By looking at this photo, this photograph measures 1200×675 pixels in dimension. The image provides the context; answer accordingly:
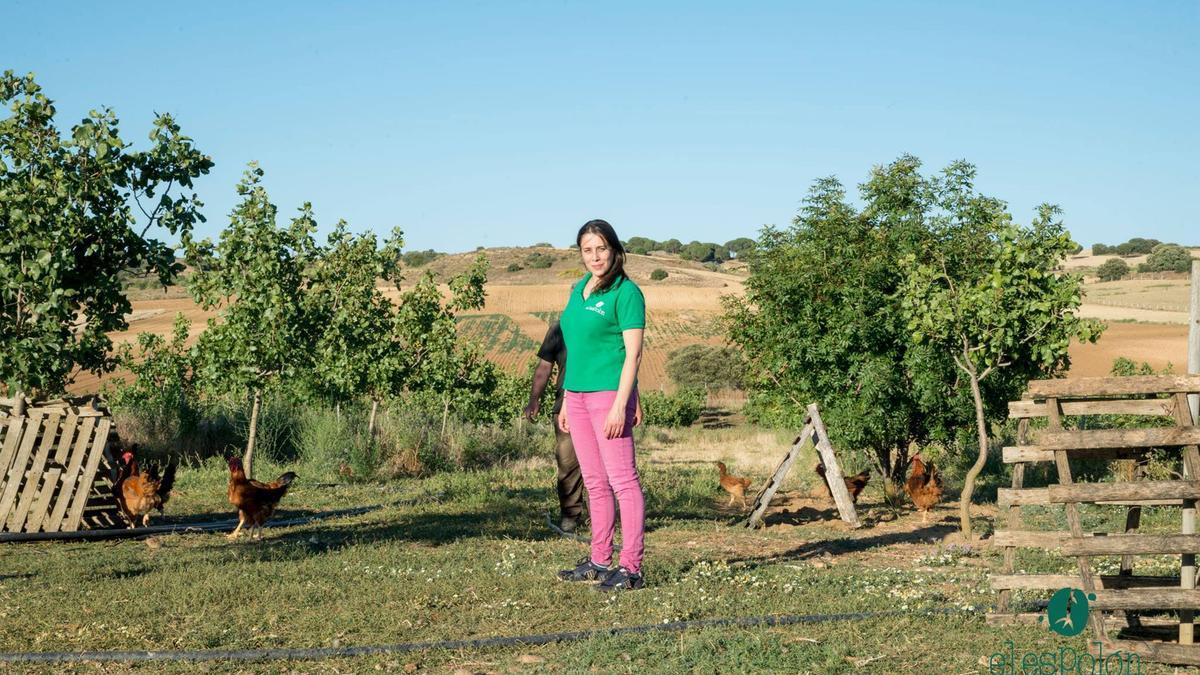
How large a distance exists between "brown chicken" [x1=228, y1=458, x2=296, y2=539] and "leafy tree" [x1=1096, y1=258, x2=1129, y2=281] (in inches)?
3496

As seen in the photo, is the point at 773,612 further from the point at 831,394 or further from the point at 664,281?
the point at 664,281

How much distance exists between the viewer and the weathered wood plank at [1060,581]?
584cm

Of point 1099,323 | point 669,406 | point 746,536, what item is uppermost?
point 1099,323

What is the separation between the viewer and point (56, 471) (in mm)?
10648

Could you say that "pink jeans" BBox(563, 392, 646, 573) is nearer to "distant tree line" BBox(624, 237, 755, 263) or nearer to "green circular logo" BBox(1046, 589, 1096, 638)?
"green circular logo" BBox(1046, 589, 1096, 638)

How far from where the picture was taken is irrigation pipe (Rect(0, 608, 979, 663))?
5.70 metres

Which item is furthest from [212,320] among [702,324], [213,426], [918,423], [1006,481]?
[702,324]

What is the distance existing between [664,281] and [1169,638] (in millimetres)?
85065

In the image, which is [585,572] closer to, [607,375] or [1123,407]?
[607,375]

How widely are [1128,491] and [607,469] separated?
9.98 ft

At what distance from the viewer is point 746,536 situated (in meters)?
11.0

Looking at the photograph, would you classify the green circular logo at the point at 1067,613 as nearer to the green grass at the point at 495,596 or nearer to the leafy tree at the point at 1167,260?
the green grass at the point at 495,596

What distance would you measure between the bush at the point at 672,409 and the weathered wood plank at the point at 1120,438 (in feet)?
121

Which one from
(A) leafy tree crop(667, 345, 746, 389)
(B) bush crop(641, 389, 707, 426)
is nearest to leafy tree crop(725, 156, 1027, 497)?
(B) bush crop(641, 389, 707, 426)
